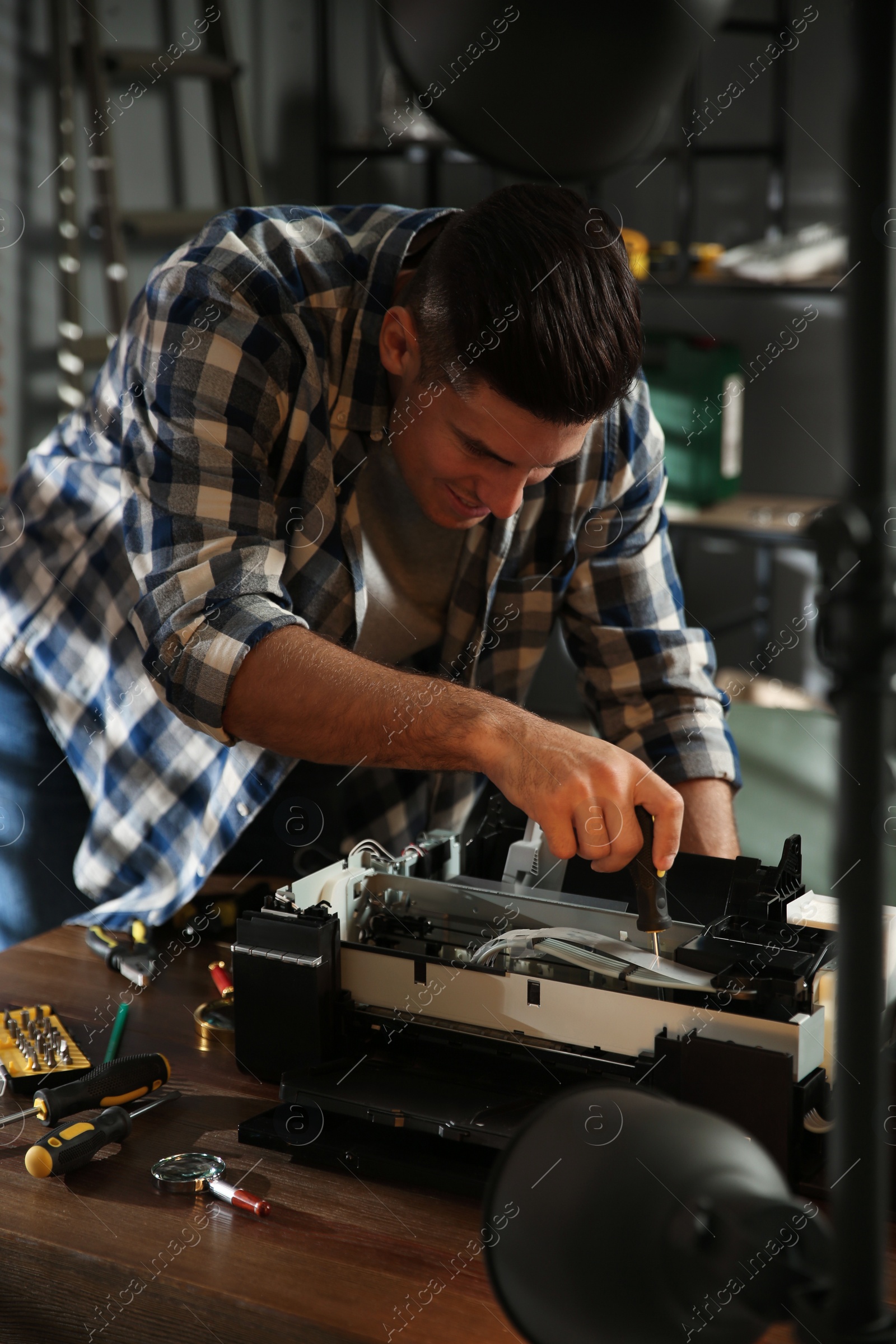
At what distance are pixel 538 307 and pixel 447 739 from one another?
0.39 m

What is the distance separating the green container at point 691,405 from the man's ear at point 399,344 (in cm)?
182

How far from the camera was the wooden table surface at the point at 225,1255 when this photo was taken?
0.70 m

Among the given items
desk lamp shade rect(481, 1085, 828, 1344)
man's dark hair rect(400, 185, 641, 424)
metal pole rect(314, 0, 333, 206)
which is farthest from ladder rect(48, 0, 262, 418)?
desk lamp shade rect(481, 1085, 828, 1344)

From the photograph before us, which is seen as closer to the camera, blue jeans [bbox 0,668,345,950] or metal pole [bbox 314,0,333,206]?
blue jeans [bbox 0,668,345,950]

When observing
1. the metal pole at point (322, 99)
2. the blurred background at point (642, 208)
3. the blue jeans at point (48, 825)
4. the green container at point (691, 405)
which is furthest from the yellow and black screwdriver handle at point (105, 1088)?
the metal pole at point (322, 99)

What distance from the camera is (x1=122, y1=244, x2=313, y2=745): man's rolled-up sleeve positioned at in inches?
43.0

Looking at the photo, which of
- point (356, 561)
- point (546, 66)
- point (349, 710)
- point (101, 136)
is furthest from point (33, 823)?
point (101, 136)

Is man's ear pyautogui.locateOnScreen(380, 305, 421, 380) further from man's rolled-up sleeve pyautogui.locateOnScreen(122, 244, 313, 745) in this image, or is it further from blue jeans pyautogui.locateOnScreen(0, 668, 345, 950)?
blue jeans pyautogui.locateOnScreen(0, 668, 345, 950)

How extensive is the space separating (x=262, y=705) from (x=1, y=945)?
29.5 inches

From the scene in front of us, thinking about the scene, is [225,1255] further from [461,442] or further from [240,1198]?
[461,442]

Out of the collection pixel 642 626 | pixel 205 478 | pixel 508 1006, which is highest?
pixel 205 478

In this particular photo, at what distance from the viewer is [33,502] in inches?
59.9

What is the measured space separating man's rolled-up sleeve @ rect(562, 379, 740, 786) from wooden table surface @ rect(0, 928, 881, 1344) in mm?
715

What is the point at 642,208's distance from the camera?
339 centimetres
